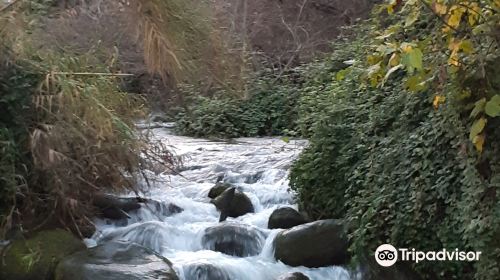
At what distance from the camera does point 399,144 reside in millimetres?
5980

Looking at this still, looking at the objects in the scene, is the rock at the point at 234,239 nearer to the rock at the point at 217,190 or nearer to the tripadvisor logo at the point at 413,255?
the rock at the point at 217,190

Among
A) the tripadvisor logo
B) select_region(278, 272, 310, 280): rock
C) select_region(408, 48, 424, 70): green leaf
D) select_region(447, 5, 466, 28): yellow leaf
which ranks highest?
select_region(447, 5, 466, 28): yellow leaf

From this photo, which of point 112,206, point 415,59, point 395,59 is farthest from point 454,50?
point 112,206

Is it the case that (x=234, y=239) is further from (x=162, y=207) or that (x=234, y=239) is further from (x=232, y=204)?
(x=162, y=207)

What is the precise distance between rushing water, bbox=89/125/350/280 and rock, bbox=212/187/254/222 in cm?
8

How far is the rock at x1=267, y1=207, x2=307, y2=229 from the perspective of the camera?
284 inches

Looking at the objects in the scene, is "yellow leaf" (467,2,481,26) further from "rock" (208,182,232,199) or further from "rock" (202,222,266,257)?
"rock" (208,182,232,199)

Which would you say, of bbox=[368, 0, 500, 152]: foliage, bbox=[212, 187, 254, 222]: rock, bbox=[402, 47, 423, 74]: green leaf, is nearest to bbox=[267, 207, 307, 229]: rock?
bbox=[212, 187, 254, 222]: rock

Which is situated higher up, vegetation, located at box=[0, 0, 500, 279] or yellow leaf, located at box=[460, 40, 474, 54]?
yellow leaf, located at box=[460, 40, 474, 54]

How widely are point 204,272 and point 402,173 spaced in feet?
6.55

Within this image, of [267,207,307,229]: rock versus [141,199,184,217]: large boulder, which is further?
[141,199,184,217]: large boulder

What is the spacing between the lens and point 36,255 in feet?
20.3

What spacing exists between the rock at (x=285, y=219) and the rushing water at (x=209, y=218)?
0.13 meters

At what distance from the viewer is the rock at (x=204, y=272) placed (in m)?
6.35
